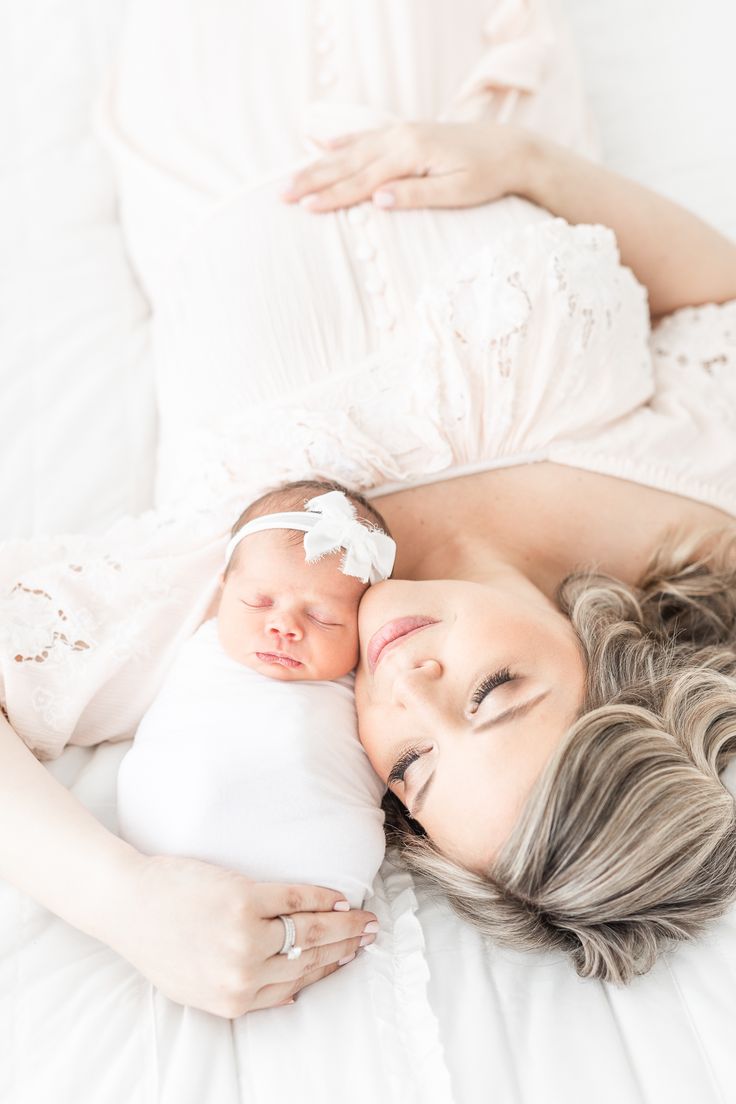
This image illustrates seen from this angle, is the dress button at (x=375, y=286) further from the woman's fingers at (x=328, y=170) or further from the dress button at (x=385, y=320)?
the woman's fingers at (x=328, y=170)

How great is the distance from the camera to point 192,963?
3.81ft

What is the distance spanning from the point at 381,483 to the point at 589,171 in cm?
83

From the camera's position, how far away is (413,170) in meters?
1.85

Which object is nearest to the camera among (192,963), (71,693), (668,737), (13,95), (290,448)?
(192,963)

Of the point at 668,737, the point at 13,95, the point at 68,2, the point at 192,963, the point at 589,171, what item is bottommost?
the point at 192,963

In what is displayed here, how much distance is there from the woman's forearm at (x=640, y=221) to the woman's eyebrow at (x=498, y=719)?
1.04 metres

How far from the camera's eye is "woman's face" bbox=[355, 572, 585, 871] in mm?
1269

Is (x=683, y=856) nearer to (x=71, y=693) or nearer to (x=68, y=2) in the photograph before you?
(x=71, y=693)

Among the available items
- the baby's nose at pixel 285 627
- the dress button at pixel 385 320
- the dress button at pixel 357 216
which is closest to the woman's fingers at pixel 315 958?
the baby's nose at pixel 285 627

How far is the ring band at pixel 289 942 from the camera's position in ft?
3.89

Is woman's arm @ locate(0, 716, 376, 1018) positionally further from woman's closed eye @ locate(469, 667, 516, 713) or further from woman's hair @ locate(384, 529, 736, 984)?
woman's closed eye @ locate(469, 667, 516, 713)

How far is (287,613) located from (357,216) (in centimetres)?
84

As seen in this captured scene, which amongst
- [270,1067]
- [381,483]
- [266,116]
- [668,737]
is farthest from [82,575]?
[266,116]

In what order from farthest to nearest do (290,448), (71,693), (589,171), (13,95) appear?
(13,95) → (589,171) → (290,448) → (71,693)
